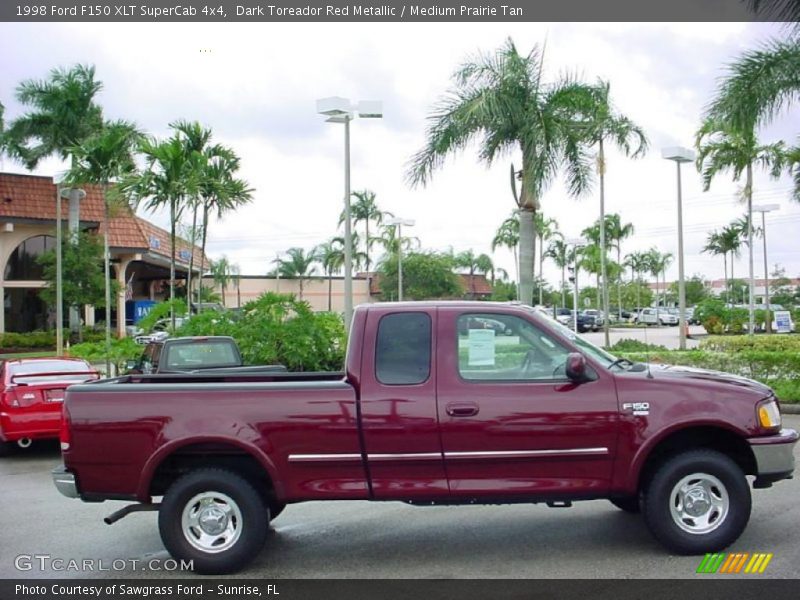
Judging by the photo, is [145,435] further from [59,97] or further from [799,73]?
[59,97]

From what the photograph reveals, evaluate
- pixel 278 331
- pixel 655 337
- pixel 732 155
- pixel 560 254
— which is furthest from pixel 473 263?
pixel 278 331

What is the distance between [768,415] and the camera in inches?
247

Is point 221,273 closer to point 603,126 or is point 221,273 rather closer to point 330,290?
point 330,290

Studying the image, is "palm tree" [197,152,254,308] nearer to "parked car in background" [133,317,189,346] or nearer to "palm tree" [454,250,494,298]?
"parked car in background" [133,317,189,346]

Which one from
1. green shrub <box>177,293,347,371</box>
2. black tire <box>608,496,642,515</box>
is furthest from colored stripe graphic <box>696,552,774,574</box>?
green shrub <box>177,293,347,371</box>

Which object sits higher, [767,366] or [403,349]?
[403,349]

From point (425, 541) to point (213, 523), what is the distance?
6.03 feet

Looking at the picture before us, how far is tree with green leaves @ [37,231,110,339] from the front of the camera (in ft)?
110

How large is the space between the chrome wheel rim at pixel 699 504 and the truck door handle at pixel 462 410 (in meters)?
1.66

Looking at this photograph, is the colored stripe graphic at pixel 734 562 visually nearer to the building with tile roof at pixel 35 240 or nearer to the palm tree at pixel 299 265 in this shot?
the building with tile roof at pixel 35 240

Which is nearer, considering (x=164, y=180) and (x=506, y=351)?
(x=506, y=351)

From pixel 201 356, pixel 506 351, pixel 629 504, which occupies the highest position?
pixel 506 351

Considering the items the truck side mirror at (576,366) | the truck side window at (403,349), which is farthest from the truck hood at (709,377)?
the truck side window at (403,349)

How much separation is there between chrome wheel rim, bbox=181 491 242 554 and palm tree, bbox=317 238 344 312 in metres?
61.7
